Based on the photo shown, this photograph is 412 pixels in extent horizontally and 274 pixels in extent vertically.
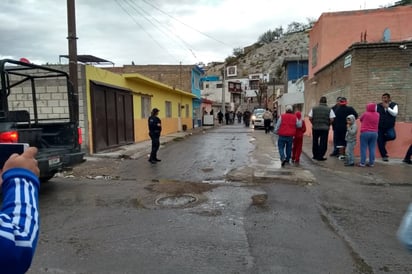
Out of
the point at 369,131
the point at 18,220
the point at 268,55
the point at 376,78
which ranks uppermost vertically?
the point at 268,55

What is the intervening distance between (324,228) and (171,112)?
20178 millimetres

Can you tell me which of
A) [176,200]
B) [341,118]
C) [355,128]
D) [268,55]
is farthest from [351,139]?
[268,55]

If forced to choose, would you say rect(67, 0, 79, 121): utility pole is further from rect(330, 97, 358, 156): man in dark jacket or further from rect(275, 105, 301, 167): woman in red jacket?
rect(330, 97, 358, 156): man in dark jacket

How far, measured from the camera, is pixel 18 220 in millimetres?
1268

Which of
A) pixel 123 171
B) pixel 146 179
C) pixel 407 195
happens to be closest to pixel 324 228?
pixel 407 195

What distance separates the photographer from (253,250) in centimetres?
379

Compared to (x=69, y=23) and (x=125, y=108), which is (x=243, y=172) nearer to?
(x=69, y=23)

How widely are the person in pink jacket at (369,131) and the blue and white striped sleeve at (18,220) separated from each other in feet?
29.5

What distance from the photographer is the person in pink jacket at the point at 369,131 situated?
883 centimetres

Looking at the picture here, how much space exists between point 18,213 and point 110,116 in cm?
1269

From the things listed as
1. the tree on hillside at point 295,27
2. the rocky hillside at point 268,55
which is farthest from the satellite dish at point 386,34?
the tree on hillside at point 295,27

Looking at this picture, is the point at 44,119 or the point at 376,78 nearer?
the point at 44,119

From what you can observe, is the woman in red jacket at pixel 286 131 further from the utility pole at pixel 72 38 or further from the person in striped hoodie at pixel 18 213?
the person in striped hoodie at pixel 18 213

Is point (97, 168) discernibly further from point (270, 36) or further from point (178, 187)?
point (270, 36)
